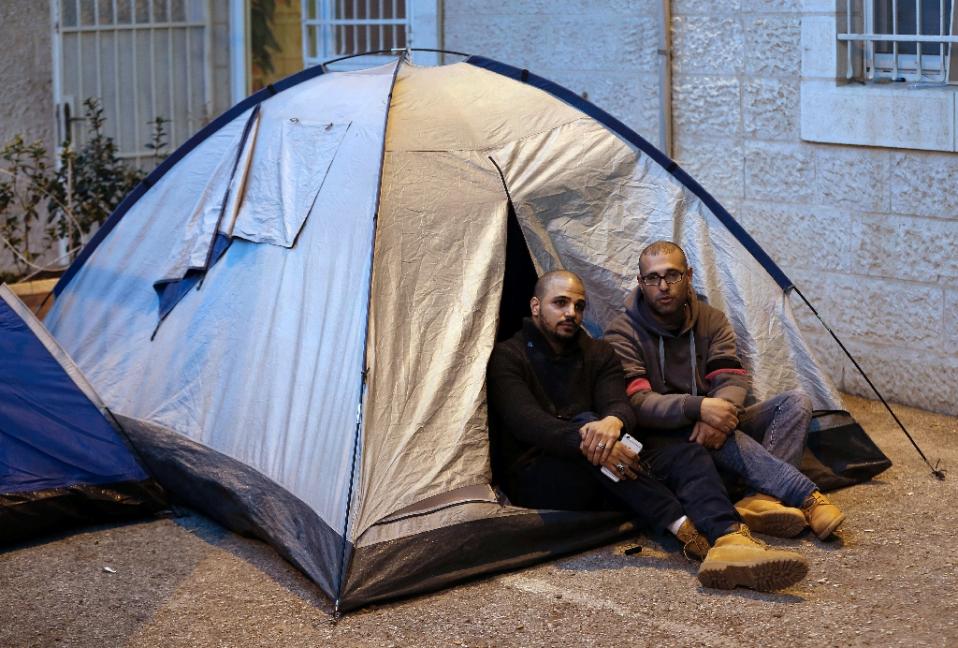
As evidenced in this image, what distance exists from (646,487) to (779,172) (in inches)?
103

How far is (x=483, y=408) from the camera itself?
496cm

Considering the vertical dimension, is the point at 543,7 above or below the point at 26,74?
above

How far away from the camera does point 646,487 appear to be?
16.1ft

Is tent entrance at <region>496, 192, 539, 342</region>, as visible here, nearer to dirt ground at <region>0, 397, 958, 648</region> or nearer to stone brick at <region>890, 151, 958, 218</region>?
dirt ground at <region>0, 397, 958, 648</region>

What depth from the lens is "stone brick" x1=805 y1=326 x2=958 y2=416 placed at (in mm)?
6555

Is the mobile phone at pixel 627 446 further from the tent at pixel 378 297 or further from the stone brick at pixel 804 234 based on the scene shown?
the stone brick at pixel 804 234

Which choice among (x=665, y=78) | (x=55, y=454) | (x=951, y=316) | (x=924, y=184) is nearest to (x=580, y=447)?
(x=55, y=454)

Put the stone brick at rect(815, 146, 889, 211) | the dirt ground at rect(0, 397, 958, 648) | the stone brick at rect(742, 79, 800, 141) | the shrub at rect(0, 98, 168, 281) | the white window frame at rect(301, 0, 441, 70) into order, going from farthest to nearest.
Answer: the white window frame at rect(301, 0, 441, 70), the shrub at rect(0, 98, 168, 281), the stone brick at rect(742, 79, 800, 141), the stone brick at rect(815, 146, 889, 211), the dirt ground at rect(0, 397, 958, 648)

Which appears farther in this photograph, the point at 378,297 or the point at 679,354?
the point at 679,354

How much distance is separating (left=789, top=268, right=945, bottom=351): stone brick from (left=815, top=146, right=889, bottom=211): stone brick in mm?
333

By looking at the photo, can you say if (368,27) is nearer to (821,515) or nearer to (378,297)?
(378,297)

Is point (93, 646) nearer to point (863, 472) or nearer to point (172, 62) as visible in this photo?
point (863, 472)

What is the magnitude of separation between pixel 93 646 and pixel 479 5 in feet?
16.1

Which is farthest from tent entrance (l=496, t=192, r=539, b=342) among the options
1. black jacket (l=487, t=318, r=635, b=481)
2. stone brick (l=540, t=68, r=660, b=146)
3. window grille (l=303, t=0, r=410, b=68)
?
window grille (l=303, t=0, r=410, b=68)
